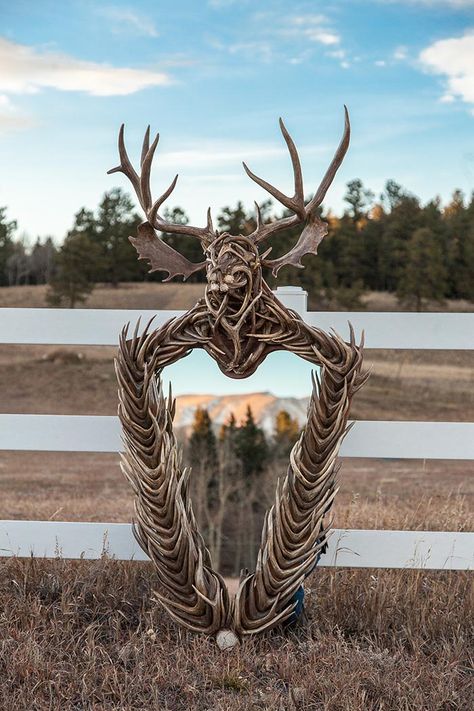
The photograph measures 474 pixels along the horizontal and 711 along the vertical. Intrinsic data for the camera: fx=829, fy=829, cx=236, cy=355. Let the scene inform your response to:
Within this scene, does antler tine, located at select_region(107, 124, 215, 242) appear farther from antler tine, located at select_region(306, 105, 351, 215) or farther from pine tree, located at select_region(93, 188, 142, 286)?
pine tree, located at select_region(93, 188, 142, 286)

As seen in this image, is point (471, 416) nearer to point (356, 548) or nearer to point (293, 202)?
point (356, 548)

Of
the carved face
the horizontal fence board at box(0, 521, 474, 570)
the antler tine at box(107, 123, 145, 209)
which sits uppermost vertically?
the antler tine at box(107, 123, 145, 209)

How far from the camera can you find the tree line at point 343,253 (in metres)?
10.9

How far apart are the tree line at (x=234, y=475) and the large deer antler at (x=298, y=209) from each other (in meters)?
0.74

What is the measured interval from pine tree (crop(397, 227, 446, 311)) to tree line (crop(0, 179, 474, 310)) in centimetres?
1

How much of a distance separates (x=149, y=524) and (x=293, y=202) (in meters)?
1.29

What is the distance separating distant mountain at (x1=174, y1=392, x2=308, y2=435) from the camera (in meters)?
3.45

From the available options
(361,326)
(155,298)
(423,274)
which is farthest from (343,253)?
(361,326)

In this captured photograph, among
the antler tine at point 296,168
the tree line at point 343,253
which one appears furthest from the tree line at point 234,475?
the tree line at point 343,253

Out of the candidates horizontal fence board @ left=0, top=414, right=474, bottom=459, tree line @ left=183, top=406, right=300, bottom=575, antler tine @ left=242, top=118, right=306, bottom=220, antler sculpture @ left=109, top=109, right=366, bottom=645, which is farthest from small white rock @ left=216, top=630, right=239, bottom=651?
antler tine @ left=242, top=118, right=306, bottom=220

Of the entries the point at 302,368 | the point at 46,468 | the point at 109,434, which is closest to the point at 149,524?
the point at 109,434

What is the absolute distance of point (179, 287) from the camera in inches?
456

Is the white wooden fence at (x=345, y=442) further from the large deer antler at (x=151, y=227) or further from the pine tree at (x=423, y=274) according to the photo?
the pine tree at (x=423, y=274)

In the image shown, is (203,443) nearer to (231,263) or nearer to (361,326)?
(361,326)
